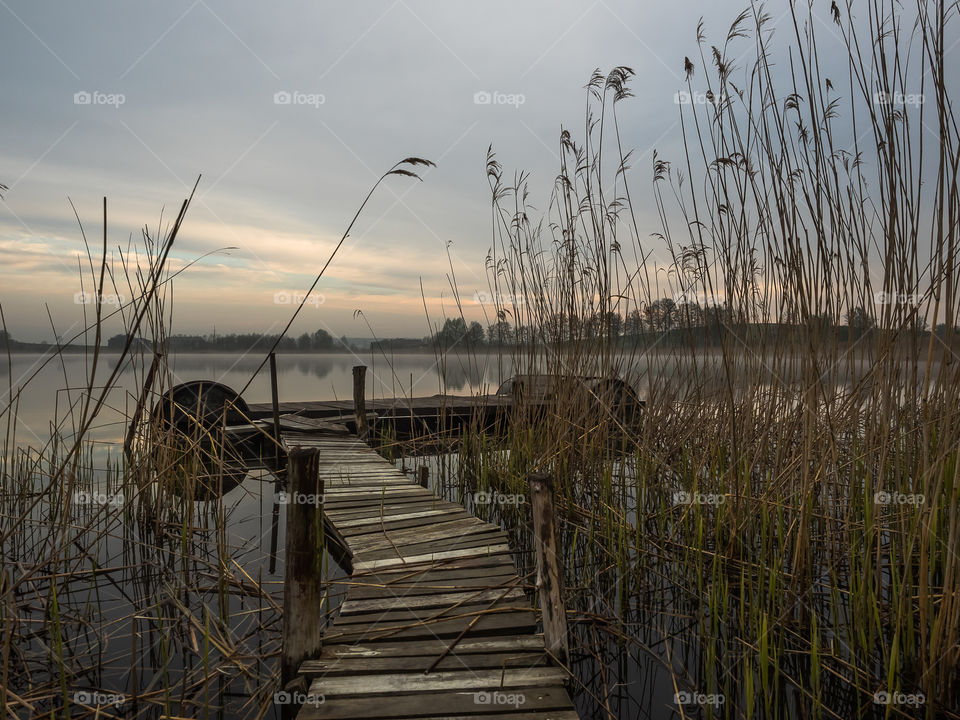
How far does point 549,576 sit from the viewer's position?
2037 mm

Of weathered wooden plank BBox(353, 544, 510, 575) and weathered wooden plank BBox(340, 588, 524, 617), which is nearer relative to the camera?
weathered wooden plank BBox(340, 588, 524, 617)

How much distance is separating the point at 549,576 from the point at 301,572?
843mm

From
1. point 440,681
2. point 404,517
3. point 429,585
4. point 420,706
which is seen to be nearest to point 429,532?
point 404,517

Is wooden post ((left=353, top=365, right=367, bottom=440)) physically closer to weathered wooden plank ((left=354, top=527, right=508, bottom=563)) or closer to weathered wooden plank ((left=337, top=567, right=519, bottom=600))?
weathered wooden plank ((left=354, top=527, right=508, bottom=563))

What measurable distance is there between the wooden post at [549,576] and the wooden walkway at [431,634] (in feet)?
0.28

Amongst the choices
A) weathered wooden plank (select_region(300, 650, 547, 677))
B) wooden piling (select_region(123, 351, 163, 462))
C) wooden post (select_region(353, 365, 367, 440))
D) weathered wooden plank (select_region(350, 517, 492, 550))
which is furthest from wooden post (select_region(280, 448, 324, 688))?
wooden post (select_region(353, 365, 367, 440))

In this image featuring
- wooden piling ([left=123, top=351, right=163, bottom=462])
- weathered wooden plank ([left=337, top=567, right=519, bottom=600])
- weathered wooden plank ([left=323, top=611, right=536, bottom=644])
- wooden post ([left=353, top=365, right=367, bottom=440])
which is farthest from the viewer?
wooden post ([left=353, top=365, right=367, bottom=440])

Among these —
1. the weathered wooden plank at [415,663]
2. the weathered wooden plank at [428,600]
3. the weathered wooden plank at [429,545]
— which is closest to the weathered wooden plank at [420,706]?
the weathered wooden plank at [415,663]

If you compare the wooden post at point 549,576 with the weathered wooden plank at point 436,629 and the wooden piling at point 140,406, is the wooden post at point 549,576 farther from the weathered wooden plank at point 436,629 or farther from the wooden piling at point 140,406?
the wooden piling at point 140,406

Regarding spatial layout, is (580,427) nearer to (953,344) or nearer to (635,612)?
(635,612)

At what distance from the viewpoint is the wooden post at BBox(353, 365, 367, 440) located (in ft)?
21.8

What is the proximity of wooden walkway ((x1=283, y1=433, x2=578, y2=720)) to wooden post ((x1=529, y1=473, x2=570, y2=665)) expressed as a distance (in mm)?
84

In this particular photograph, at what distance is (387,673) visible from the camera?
6.55 feet

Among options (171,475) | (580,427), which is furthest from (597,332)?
(171,475)
